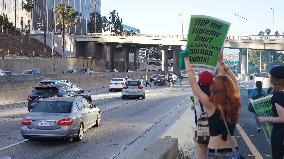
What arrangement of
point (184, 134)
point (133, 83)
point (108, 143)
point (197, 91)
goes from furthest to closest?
1. point (133, 83)
2. point (108, 143)
3. point (184, 134)
4. point (197, 91)

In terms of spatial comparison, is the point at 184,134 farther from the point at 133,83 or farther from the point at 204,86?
the point at 133,83

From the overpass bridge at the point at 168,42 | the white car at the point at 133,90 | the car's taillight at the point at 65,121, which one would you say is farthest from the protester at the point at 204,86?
the overpass bridge at the point at 168,42

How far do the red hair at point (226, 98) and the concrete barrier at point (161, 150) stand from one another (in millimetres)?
2346

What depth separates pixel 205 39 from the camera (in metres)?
7.60

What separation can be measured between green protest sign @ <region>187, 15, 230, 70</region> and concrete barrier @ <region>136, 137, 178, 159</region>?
158 centimetres

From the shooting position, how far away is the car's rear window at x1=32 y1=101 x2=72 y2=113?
15884mm

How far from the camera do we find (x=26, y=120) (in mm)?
15328

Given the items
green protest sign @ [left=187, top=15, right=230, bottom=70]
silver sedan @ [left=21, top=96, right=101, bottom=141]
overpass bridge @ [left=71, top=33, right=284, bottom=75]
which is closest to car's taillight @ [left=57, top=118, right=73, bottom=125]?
silver sedan @ [left=21, top=96, right=101, bottom=141]

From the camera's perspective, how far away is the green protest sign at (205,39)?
294 inches

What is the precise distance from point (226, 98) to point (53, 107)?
11.0m

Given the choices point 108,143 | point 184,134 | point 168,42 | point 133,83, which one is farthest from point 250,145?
point 168,42

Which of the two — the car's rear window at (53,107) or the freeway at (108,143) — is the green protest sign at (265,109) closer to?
the freeway at (108,143)

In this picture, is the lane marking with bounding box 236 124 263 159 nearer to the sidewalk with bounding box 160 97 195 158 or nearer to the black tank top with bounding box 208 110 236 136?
the sidewalk with bounding box 160 97 195 158

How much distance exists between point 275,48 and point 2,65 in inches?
1955
